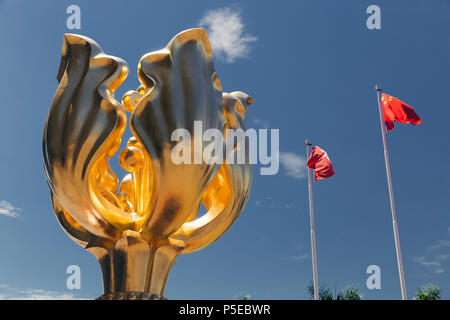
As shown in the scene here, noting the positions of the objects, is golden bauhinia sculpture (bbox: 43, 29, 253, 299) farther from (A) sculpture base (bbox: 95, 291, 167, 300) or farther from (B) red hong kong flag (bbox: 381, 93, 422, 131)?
(B) red hong kong flag (bbox: 381, 93, 422, 131)

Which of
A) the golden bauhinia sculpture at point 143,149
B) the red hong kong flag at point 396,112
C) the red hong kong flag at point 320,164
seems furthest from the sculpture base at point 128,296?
the red hong kong flag at point 396,112

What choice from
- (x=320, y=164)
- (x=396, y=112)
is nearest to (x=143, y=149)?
(x=320, y=164)

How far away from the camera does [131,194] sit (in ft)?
20.1

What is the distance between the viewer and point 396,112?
44.8 feet

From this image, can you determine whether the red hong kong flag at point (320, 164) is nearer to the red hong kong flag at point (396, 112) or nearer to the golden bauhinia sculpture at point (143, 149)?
the red hong kong flag at point (396, 112)

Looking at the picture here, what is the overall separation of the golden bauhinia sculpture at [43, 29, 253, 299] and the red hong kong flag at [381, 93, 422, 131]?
31.8 ft

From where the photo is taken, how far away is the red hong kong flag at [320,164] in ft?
46.5

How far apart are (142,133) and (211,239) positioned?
1.60m

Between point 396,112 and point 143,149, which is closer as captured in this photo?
point 143,149

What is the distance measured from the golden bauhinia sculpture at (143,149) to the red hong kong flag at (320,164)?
30.5ft

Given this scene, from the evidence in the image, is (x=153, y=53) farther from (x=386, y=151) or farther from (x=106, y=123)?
(x=386, y=151)

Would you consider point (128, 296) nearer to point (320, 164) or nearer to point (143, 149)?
point (143, 149)

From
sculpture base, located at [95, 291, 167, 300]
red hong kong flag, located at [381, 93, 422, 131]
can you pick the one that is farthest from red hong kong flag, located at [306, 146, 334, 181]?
sculpture base, located at [95, 291, 167, 300]

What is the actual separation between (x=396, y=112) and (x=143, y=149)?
10.6 metres
